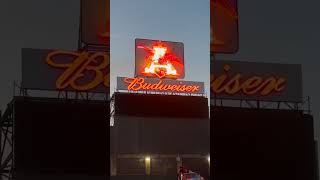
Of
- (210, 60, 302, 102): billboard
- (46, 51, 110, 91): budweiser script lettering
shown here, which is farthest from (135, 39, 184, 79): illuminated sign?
(210, 60, 302, 102): billboard

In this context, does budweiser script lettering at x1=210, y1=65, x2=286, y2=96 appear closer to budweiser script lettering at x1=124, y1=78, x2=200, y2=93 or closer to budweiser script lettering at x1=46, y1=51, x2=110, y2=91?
budweiser script lettering at x1=124, y1=78, x2=200, y2=93

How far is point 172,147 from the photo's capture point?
87.4 feet

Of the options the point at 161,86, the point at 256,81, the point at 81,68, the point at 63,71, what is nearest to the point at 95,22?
the point at 81,68

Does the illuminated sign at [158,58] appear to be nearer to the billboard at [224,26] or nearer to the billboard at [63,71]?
the billboard at [63,71]

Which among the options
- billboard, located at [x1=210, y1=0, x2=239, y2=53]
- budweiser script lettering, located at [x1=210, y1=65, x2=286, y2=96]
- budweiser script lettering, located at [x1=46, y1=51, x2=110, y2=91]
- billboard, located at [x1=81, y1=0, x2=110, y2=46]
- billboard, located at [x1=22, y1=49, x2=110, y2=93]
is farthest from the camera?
billboard, located at [x1=210, y1=0, x2=239, y2=53]

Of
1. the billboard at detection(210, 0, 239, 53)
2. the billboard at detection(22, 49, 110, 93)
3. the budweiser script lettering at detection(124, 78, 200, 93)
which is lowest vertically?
the budweiser script lettering at detection(124, 78, 200, 93)

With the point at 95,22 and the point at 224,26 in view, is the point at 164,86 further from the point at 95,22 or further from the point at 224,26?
the point at 224,26

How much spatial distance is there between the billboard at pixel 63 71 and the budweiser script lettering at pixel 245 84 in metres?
4.06

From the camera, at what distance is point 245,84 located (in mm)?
28016

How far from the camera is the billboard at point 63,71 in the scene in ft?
85.7

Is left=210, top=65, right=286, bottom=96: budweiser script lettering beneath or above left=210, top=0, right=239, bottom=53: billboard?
beneath

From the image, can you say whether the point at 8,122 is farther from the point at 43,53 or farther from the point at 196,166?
the point at 196,166

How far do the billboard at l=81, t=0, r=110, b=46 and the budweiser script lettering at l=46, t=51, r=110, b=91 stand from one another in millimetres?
495

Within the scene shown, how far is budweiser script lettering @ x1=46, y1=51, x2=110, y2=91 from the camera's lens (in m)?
26.2
